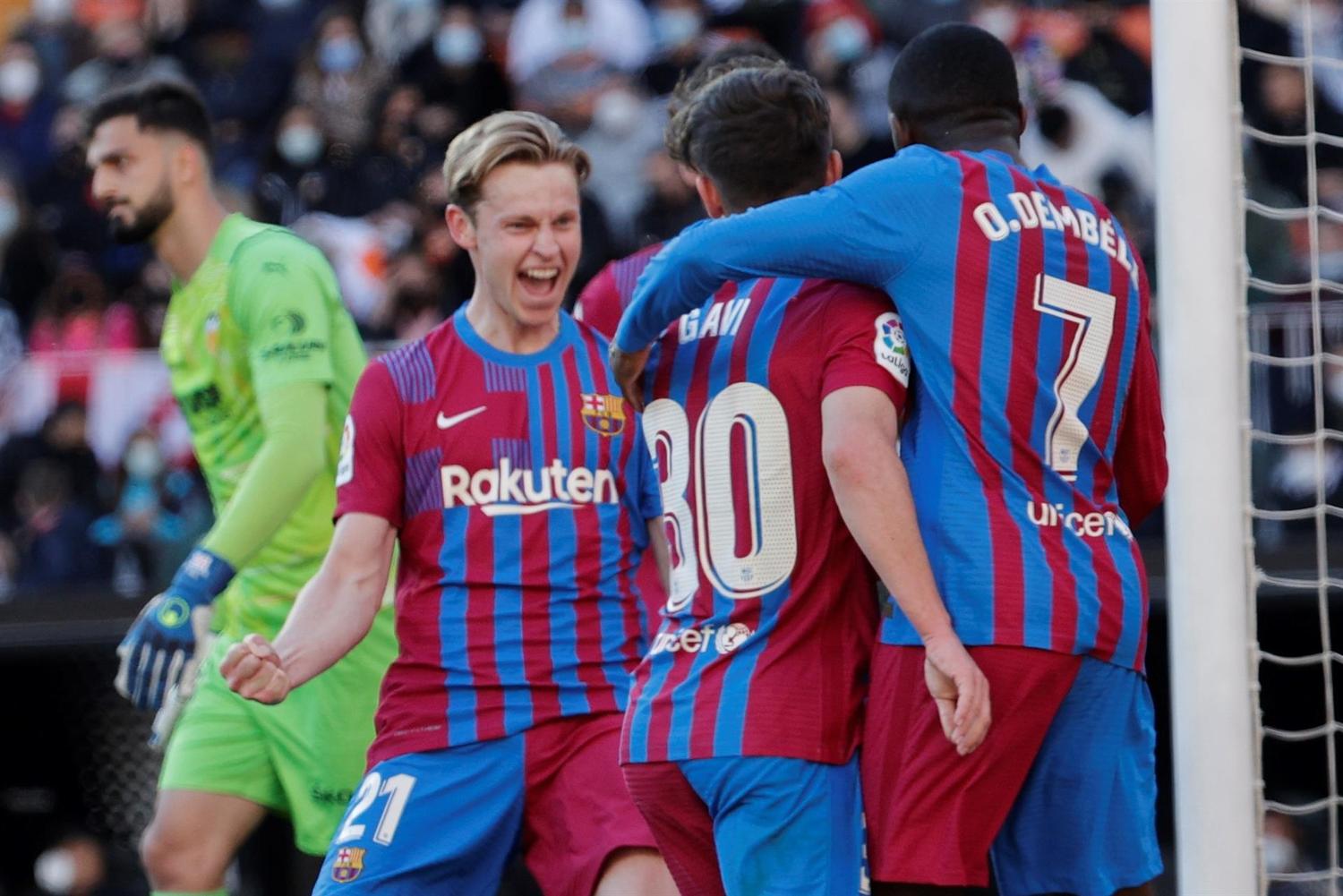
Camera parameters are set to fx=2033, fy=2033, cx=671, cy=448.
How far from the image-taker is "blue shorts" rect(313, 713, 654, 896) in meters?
3.72

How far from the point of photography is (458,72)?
8.99m

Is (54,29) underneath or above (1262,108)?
above

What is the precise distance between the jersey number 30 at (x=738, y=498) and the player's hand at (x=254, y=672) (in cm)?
81

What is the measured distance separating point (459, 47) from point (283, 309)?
15.5ft

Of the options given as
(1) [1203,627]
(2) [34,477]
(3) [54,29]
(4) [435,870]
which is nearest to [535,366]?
(4) [435,870]

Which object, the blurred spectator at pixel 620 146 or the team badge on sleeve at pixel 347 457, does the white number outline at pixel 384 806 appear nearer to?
the team badge on sleeve at pixel 347 457

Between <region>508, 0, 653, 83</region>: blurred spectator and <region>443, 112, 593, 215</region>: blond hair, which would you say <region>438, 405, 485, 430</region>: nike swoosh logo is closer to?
<region>443, 112, 593, 215</region>: blond hair

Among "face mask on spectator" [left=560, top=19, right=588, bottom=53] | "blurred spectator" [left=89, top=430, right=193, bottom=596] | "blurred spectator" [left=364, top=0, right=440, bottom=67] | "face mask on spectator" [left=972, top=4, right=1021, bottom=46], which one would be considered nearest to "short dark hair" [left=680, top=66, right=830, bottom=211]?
"blurred spectator" [left=89, top=430, right=193, bottom=596]

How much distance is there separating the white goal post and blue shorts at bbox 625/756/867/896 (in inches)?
34.5

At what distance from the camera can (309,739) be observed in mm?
4586

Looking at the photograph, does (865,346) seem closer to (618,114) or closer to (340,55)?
(618,114)

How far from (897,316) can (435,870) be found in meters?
1.44

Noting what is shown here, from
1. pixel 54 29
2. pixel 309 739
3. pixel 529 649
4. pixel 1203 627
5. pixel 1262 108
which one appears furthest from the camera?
pixel 54 29

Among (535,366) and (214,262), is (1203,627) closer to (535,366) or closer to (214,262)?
(535,366)
